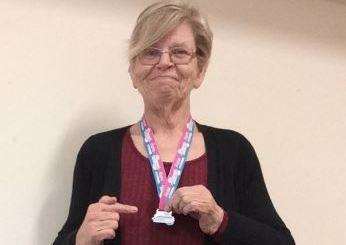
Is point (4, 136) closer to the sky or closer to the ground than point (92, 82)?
closer to the ground

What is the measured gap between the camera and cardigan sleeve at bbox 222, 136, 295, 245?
3.49 feet

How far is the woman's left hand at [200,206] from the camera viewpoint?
100 centimetres

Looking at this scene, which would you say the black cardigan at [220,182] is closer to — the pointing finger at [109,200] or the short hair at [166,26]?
the pointing finger at [109,200]

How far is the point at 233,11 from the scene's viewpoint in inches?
63.4

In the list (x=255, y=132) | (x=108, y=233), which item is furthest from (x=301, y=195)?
(x=108, y=233)

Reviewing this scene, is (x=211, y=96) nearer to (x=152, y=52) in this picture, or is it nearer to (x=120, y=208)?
(x=152, y=52)

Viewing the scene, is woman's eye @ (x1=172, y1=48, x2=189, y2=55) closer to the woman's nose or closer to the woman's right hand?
the woman's nose

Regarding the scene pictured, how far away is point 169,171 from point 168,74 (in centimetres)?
20

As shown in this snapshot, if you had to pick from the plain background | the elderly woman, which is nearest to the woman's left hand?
the elderly woman

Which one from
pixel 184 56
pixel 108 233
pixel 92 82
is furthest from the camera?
pixel 92 82

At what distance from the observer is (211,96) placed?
1570mm

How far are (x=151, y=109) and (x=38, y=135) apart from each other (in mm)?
376

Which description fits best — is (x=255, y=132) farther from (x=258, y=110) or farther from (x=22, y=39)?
(x=22, y=39)

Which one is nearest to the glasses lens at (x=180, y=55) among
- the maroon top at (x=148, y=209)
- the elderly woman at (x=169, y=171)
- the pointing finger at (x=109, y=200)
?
the elderly woman at (x=169, y=171)
